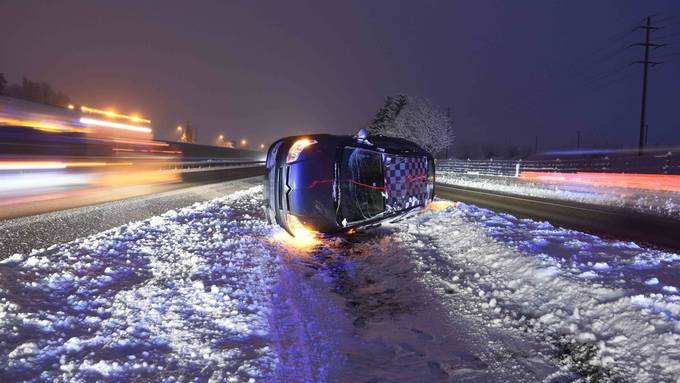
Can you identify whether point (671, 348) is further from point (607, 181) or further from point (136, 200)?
point (607, 181)

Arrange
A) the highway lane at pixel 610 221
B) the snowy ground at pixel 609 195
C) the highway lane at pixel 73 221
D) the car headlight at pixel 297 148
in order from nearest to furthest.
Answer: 1. the car headlight at pixel 297 148
2. the highway lane at pixel 73 221
3. the highway lane at pixel 610 221
4. the snowy ground at pixel 609 195

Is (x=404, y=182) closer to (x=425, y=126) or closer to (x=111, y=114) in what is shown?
(x=111, y=114)

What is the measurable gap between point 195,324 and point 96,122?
Result: 18.8m

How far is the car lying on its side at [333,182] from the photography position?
257 inches

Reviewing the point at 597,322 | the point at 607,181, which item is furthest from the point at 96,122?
the point at 607,181

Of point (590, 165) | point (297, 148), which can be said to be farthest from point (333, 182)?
point (590, 165)

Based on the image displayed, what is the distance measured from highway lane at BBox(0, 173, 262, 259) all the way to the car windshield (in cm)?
→ 475

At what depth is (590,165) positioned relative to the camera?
24547mm

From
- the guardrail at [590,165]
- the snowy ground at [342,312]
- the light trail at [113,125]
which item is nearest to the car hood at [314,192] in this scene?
the snowy ground at [342,312]

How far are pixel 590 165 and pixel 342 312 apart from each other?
79.5 feet

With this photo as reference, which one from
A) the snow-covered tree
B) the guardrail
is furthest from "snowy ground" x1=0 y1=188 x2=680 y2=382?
the snow-covered tree

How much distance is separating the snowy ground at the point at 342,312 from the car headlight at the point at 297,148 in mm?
1504

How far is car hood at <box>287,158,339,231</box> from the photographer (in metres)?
6.49

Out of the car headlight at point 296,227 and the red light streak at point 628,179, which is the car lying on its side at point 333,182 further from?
the red light streak at point 628,179
